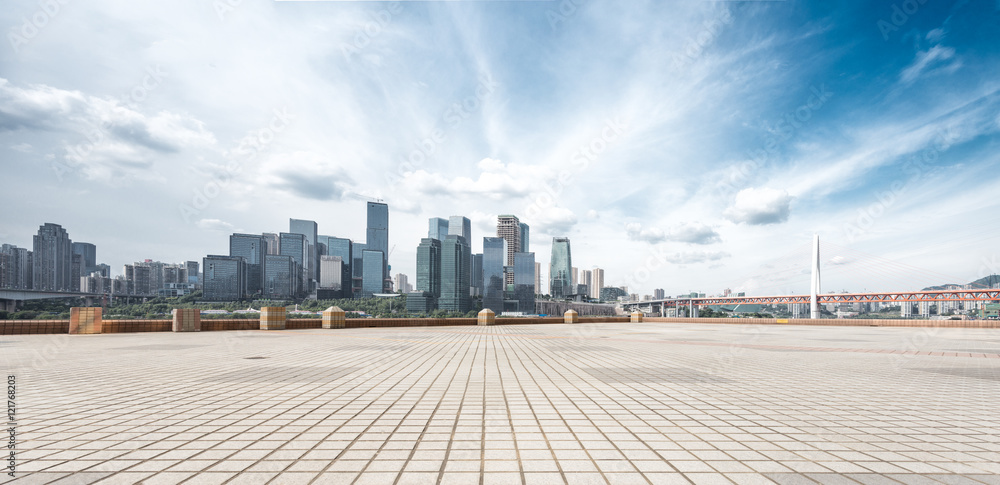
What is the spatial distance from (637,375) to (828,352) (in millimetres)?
8588

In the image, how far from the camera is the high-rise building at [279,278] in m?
A: 183

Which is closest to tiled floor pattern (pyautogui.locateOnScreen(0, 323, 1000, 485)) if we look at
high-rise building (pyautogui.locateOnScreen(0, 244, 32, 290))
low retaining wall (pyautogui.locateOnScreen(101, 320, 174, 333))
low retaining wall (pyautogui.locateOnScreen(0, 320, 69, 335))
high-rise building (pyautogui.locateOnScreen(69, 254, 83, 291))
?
low retaining wall (pyautogui.locateOnScreen(101, 320, 174, 333))

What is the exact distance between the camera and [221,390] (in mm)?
6812

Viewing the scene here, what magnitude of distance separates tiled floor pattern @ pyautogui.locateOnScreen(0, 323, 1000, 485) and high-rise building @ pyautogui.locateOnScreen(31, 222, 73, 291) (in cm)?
19790

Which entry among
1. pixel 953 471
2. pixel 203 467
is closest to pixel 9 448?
pixel 203 467

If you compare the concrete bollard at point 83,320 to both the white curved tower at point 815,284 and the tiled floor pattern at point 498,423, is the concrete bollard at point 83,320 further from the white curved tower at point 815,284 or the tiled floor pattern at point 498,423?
the white curved tower at point 815,284

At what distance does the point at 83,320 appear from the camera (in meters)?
17.3

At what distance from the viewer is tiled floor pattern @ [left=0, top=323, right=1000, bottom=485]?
3689 mm

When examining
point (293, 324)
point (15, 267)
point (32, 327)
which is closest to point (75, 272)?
point (15, 267)

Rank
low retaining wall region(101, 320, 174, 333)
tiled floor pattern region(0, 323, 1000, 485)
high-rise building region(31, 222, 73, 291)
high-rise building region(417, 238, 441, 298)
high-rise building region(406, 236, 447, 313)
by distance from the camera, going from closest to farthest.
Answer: tiled floor pattern region(0, 323, 1000, 485) → low retaining wall region(101, 320, 174, 333) → high-rise building region(31, 222, 73, 291) → high-rise building region(406, 236, 447, 313) → high-rise building region(417, 238, 441, 298)

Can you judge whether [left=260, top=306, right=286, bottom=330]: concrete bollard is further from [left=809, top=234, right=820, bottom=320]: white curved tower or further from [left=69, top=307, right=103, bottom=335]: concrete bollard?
[left=809, top=234, right=820, bottom=320]: white curved tower

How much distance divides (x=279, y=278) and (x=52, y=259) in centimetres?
7423

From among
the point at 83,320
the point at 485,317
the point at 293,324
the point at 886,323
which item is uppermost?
the point at 83,320

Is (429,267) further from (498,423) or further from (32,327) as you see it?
(498,423)
